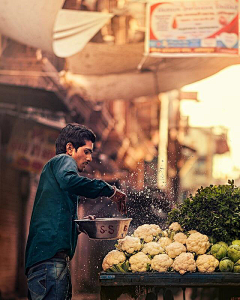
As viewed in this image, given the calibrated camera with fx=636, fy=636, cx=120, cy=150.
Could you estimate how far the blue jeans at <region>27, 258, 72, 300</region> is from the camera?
4.26 m

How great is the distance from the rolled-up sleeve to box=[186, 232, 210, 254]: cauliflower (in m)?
0.77

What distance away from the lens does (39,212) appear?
14.3 feet

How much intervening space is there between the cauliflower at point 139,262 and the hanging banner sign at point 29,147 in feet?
11.6

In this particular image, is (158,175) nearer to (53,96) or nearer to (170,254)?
(53,96)

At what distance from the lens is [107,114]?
803 cm

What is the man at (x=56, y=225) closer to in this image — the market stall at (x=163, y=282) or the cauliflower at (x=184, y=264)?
the market stall at (x=163, y=282)

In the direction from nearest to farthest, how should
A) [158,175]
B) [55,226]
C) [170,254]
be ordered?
[55,226]
[170,254]
[158,175]

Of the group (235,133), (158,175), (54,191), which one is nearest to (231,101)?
(235,133)

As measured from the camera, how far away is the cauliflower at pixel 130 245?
4729mm

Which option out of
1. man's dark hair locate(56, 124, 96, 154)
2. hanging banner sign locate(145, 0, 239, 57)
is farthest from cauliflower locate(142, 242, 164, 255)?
hanging banner sign locate(145, 0, 239, 57)

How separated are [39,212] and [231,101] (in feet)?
13.6

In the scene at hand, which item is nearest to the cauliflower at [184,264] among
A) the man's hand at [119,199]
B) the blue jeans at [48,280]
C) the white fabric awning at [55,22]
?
the man's hand at [119,199]

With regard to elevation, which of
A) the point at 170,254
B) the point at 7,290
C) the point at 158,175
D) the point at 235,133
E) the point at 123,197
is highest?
the point at 235,133

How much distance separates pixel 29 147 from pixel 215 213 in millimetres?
3622
